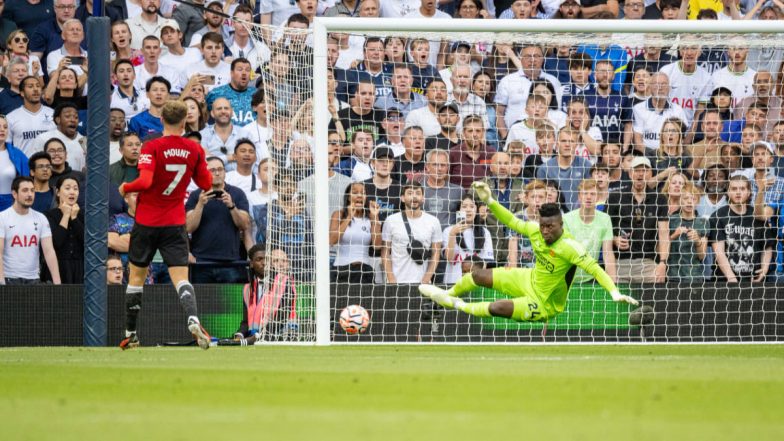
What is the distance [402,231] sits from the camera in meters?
15.3

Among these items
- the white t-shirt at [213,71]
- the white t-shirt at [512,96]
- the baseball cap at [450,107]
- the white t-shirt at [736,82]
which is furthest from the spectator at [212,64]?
the white t-shirt at [736,82]

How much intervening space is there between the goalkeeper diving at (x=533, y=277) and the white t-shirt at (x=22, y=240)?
524 centimetres

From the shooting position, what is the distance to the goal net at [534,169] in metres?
14.8

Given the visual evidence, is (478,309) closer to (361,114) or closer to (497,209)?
(497,209)

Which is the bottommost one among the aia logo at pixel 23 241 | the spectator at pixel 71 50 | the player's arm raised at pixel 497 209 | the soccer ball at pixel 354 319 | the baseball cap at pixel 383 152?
the soccer ball at pixel 354 319

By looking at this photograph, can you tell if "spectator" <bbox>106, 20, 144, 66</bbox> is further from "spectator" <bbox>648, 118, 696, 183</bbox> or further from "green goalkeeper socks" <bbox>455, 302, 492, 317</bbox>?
"spectator" <bbox>648, 118, 696, 183</bbox>

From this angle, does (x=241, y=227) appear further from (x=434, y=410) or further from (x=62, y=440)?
(x=62, y=440)

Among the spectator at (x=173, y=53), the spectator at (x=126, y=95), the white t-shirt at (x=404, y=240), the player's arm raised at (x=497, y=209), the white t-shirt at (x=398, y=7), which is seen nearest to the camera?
the player's arm raised at (x=497, y=209)

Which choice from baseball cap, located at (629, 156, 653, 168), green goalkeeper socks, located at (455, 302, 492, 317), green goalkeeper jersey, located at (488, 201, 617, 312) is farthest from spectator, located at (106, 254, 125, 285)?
baseball cap, located at (629, 156, 653, 168)

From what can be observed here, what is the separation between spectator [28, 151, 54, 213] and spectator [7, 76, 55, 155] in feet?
1.15

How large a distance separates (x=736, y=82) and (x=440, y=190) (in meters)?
4.45

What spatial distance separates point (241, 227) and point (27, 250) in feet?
8.77

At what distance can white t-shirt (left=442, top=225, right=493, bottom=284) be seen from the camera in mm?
15391

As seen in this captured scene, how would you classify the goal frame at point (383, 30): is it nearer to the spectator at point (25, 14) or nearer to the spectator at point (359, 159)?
the spectator at point (359, 159)
